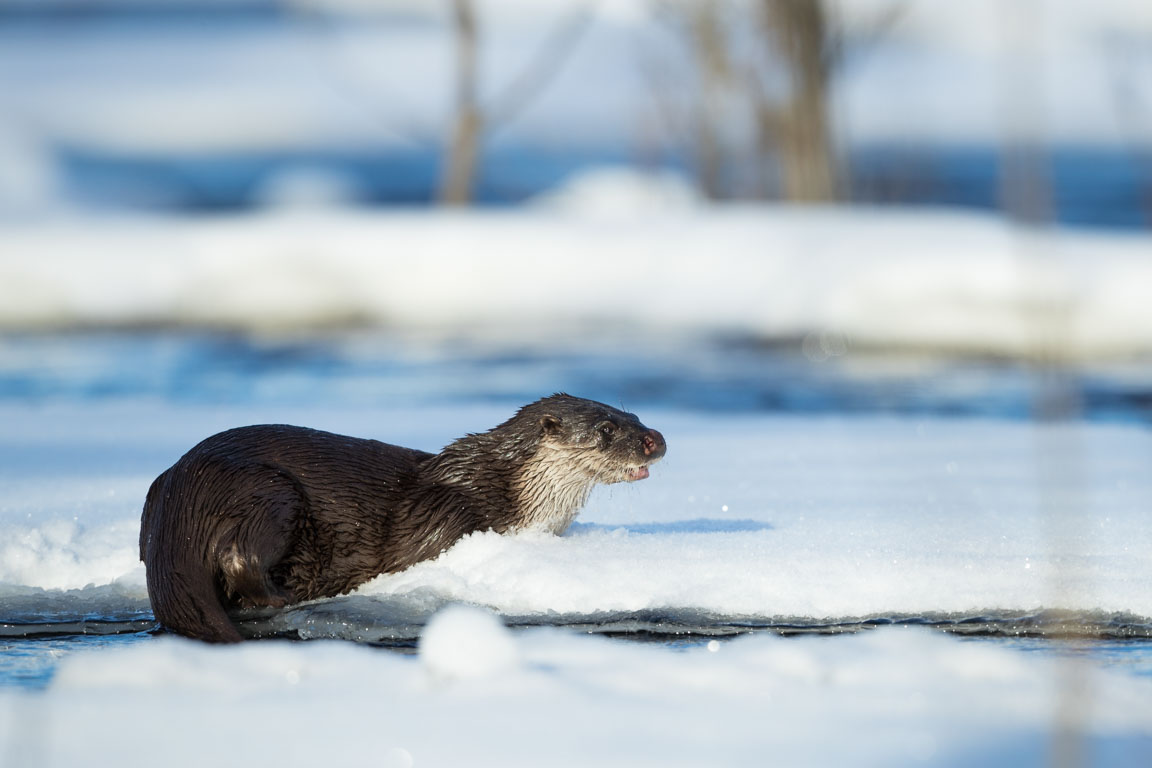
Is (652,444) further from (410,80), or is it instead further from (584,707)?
(410,80)

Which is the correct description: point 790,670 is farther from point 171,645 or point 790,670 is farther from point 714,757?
point 171,645

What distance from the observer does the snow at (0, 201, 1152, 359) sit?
6.81 metres

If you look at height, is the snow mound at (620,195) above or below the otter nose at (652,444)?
above

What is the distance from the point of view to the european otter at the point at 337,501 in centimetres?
246

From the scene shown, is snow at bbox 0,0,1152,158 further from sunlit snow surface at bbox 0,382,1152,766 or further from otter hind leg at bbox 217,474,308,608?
otter hind leg at bbox 217,474,308,608

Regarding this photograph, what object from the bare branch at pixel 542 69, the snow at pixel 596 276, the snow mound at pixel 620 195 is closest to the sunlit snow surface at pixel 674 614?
the snow at pixel 596 276

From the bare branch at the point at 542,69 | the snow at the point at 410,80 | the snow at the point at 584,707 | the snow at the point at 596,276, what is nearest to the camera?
the snow at the point at 584,707

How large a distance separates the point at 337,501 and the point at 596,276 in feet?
16.3

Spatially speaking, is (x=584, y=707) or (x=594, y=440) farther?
(x=594, y=440)

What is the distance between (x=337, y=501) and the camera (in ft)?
8.80

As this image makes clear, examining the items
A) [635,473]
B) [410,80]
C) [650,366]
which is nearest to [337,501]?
[635,473]

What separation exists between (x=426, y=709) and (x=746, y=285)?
222 inches

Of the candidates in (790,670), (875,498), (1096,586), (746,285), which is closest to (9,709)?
(790,670)

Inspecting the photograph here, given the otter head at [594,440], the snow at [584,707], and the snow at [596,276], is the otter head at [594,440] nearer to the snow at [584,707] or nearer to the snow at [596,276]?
the snow at [584,707]
